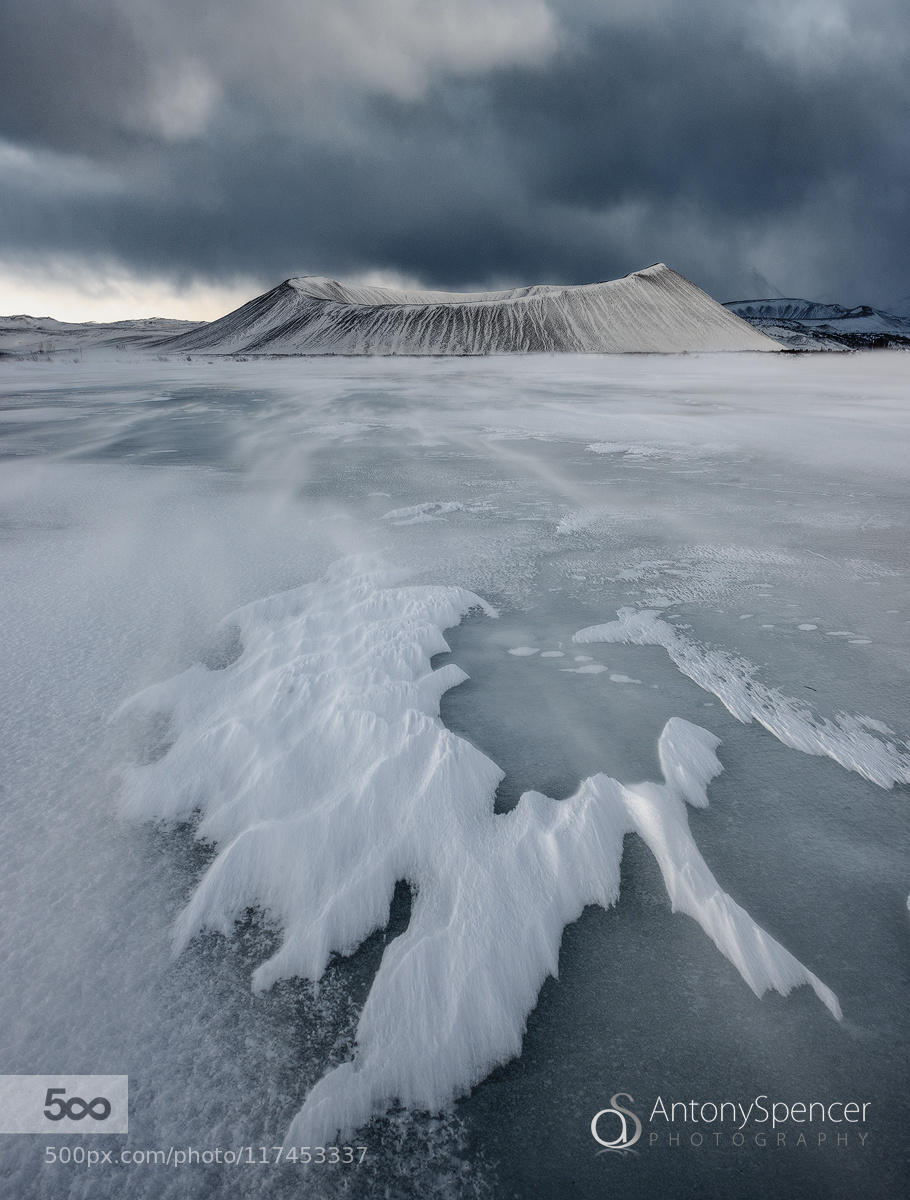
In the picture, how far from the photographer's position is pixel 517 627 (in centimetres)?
310

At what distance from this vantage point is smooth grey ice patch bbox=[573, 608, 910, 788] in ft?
6.93

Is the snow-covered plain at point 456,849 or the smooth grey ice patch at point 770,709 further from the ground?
the smooth grey ice patch at point 770,709

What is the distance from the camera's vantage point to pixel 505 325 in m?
93.0

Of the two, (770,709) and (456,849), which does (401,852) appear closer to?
(456,849)

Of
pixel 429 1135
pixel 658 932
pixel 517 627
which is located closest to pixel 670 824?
pixel 658 932

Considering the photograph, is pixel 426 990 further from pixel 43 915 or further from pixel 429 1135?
pixel 43 915

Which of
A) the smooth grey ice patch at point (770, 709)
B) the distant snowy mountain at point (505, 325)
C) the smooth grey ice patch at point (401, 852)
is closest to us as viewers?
the smooth grey ice patch at point (401, 852)

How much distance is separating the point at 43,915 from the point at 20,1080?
15.5 inches

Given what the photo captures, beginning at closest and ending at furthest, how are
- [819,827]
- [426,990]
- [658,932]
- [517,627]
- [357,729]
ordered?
[426,990] < [658,932] < [819,827] < [357,729] < [517,627]

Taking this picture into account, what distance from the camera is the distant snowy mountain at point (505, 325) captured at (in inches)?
3558
